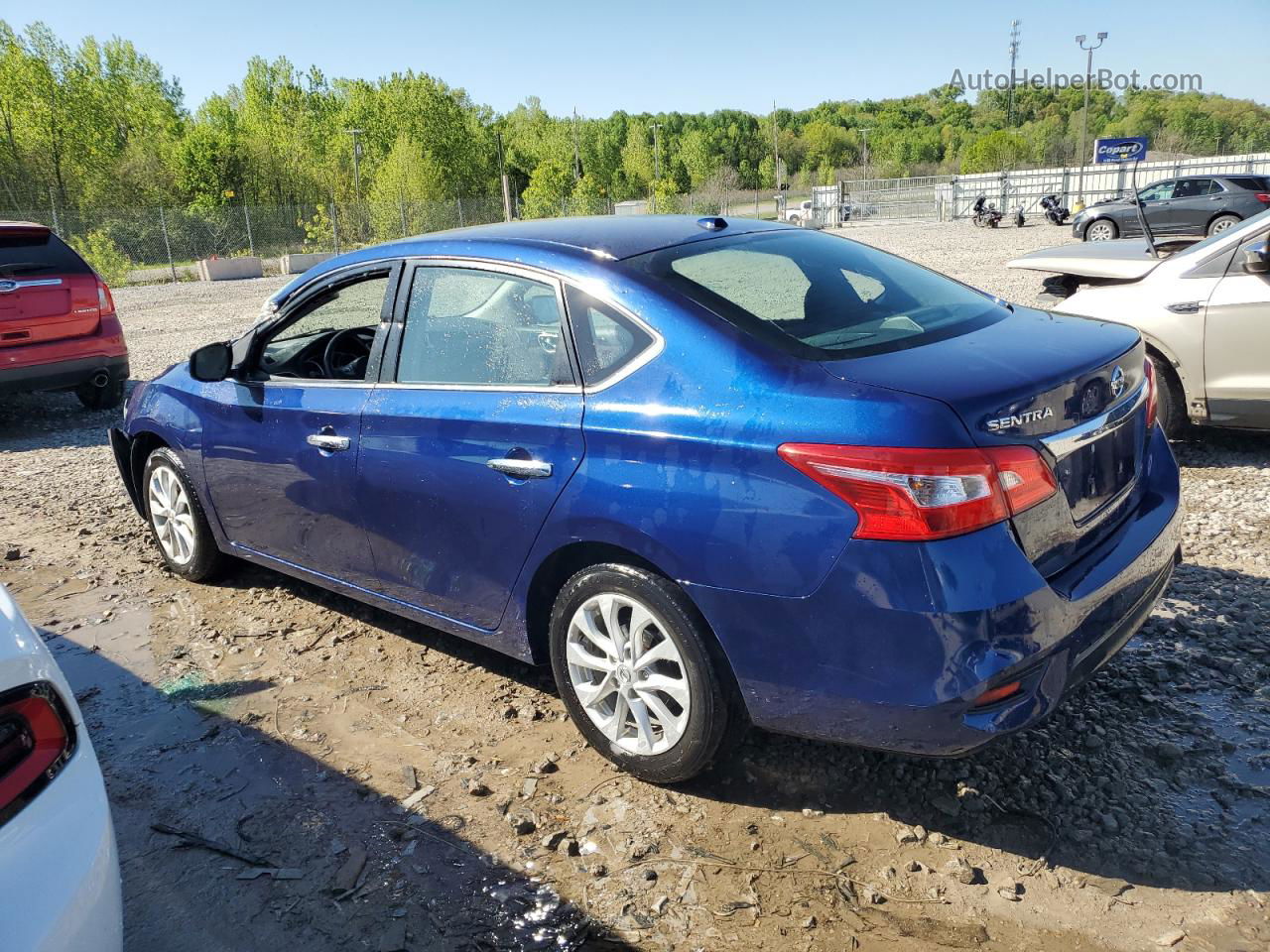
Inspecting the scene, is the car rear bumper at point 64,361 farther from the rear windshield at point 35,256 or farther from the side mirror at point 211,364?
the side mirror at point 211,364

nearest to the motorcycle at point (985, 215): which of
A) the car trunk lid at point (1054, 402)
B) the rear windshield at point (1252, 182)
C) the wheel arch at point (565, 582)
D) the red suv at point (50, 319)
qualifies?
the rear windshield at point (1252, 182)

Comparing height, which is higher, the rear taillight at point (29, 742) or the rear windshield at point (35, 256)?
the rear windshield at point (35, 256)

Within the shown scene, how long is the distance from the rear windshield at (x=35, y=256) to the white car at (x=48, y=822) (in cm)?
791

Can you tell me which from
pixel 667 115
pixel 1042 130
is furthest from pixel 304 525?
pixel 667 115

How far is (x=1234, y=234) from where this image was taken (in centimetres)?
570

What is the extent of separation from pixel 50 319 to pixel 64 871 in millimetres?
8288

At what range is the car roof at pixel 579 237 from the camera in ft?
10.7

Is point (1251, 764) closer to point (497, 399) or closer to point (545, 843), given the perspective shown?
point (545, 843)

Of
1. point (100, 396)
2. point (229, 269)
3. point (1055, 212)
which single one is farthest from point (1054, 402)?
point (229, 269)

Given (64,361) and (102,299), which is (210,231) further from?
(64,361)

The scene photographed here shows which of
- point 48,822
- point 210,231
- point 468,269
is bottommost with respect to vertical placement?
point 48,822

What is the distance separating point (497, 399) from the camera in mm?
3193

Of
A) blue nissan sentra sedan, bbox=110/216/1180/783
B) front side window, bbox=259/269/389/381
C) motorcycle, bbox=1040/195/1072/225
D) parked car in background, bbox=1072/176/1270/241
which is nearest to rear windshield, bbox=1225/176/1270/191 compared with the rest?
parked car in background, bbox=1072/176/1270/241

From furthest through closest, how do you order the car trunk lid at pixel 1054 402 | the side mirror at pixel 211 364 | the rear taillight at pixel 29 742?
1. the side mirror at pixel 211 364
2. the car trunk lid at pixel 1054 402
3. the rear taillight at pixel 29 742
